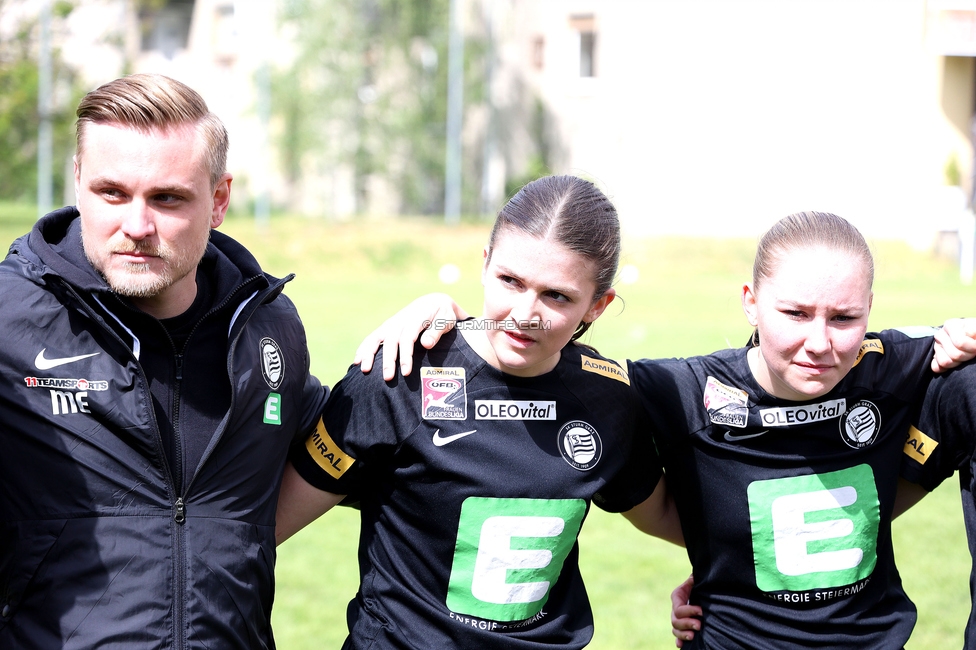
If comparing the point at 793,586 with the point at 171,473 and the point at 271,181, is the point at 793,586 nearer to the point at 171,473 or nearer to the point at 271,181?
the point at 171,473

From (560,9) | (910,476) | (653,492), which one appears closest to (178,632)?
(653,492)

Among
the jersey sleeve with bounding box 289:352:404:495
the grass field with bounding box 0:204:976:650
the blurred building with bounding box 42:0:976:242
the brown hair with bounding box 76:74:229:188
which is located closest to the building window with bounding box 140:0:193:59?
the blurred building with bounding box 42:0:976:242

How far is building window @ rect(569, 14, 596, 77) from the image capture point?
30.9 m

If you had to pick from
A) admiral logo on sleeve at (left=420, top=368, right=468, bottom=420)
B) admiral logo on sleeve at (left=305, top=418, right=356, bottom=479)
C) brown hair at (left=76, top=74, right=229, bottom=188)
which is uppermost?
brown hair at (left=76, top=74, right=229, bottom=188)

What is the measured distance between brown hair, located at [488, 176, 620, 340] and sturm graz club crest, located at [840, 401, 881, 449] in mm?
844

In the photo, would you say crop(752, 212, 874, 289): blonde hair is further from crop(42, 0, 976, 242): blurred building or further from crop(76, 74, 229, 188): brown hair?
crop(42, 0, 976, 242): blurred building

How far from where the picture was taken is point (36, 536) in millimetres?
2473

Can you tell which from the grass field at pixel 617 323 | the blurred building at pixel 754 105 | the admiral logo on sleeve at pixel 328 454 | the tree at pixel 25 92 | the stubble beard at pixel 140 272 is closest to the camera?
the stubble beard at pixel 140 272

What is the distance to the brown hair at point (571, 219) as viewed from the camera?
2.78m

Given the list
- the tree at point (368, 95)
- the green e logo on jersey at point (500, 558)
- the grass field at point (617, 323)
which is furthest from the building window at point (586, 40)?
the green e logo on jersey at point (500, 558)

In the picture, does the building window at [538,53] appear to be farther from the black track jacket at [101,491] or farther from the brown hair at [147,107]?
the black track jacket at [101,491]

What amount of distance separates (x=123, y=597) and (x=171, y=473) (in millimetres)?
319

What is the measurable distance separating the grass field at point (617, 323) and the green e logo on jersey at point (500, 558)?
81 cm

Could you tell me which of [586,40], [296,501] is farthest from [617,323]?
[586,40]
